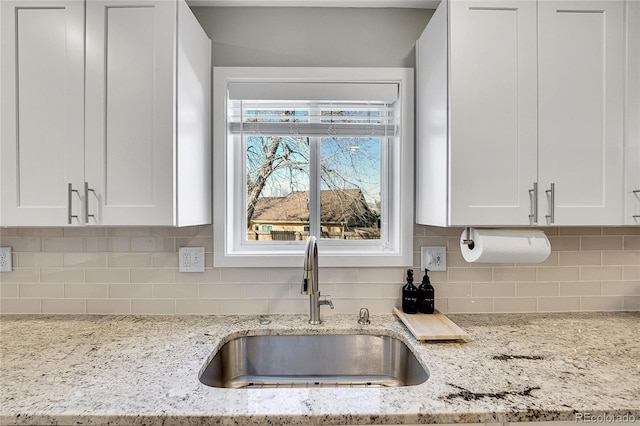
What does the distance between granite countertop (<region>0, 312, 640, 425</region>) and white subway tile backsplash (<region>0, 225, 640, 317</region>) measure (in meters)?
0.13

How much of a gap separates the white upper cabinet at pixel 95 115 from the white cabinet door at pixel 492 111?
42.1 inches

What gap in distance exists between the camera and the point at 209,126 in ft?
5.49

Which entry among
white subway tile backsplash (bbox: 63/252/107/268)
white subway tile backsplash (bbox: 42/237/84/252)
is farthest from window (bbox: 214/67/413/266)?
white subway tile backsplash (bbox: 42/237/84/252)

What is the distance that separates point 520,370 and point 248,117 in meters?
1.54

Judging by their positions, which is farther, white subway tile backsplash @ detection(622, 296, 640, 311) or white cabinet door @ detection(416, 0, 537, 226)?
white subway tile backsplash @ detection(622, 296, 640, 311)

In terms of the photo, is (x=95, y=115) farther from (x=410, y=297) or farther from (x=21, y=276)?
(x=410, y=297)

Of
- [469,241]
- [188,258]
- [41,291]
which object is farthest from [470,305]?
[41,291]

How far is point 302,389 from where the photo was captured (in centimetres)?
101

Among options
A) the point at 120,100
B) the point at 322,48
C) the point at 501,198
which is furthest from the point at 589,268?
the point at 120,100

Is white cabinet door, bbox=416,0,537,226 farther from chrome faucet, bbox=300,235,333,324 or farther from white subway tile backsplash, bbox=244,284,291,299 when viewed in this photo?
white subway tile backsplash, bbox=244,284,291,299

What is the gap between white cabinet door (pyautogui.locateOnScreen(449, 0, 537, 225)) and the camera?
1323mm

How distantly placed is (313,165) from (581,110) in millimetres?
1159

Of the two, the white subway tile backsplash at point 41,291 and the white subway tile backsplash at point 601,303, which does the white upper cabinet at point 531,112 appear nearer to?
the white subway tile backsplash at point 601,303

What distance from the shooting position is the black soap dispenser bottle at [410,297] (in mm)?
1604
